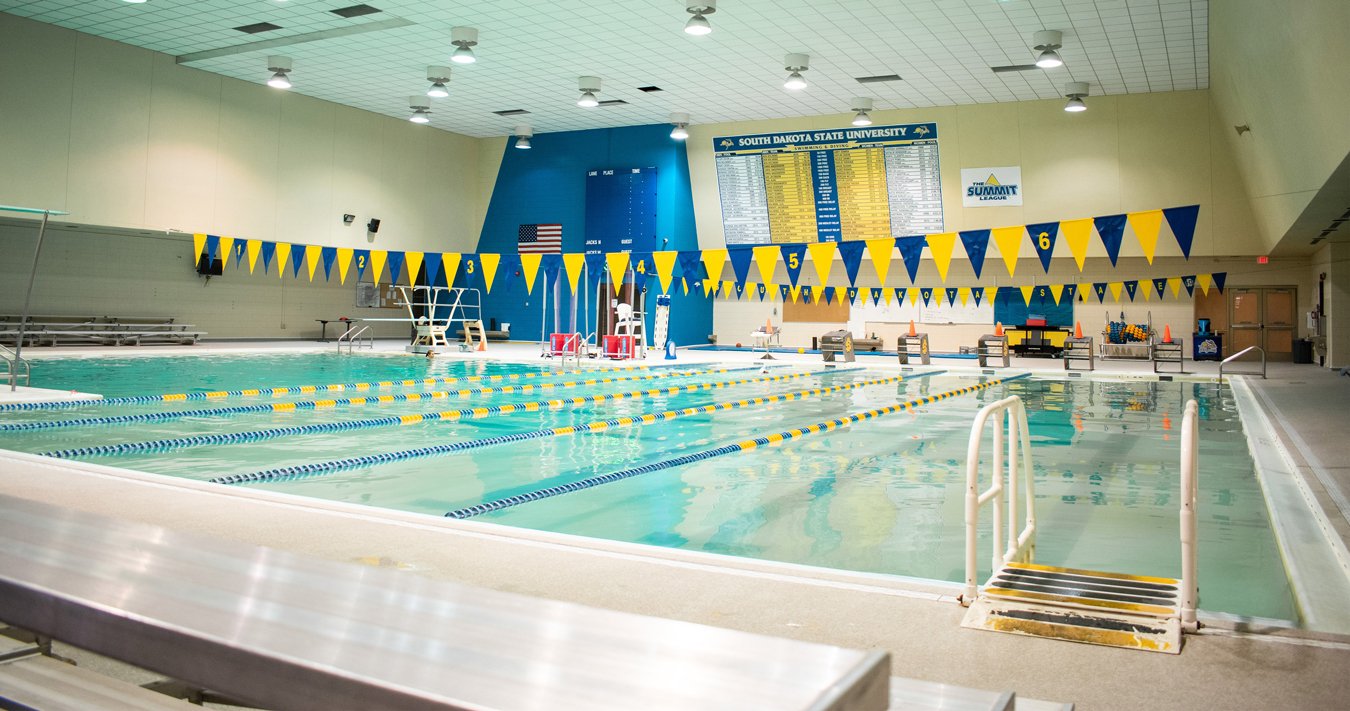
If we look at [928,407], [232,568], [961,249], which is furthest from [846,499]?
[961,249]

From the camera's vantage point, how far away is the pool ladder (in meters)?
2.56

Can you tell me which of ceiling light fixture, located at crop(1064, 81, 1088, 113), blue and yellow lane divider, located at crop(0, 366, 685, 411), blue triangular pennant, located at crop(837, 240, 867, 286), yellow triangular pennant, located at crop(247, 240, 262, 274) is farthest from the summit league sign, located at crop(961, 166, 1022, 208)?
yellow triangular pennant, located at crop(247, 240, 262, 274)

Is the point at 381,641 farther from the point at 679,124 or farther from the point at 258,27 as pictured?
the point at 679,124

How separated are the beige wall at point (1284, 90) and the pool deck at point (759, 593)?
4058mm

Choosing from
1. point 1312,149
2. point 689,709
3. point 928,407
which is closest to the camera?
point 689,709

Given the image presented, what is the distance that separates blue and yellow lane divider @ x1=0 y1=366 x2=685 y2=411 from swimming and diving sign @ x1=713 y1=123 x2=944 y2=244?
358 inches

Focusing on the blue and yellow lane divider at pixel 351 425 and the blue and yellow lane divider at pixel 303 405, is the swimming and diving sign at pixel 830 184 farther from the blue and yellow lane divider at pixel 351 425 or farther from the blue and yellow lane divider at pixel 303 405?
the blue and yellow lane divider at pixel 351 425

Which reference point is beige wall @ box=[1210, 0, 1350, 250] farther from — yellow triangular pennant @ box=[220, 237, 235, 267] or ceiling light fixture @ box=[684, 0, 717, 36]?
yellow triangular pennant @ box=[220, 237, 235, 267]

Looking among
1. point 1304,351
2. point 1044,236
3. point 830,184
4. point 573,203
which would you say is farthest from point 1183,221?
point 573,203

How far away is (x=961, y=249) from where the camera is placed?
66.5 ft

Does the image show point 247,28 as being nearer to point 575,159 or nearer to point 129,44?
point 129,44

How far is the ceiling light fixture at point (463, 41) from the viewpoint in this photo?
49.1 ft

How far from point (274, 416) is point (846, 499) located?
5651 mm

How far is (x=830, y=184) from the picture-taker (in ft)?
69.8
